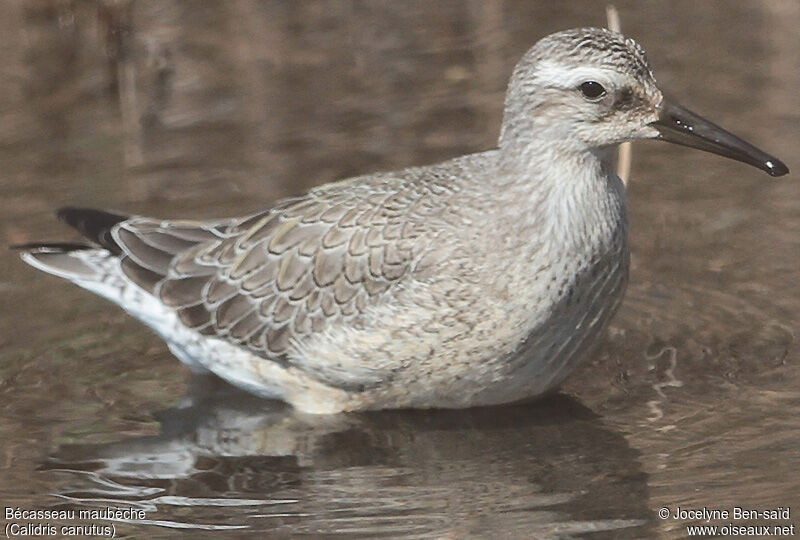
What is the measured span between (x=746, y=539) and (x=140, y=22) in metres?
7.60

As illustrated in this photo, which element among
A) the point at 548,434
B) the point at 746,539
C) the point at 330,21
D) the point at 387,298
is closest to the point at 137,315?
the point at 387,298

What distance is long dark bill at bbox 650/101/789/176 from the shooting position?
24.5ft

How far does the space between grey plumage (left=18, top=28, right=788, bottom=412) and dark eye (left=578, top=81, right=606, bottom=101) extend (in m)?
0.02

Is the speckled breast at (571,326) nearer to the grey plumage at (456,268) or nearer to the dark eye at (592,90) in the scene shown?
the grey plumage at (456,268)

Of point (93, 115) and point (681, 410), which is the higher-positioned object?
point (93, 115)

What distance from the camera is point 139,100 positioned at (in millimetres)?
11766

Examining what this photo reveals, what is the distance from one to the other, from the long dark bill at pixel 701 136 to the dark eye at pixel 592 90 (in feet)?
0.95

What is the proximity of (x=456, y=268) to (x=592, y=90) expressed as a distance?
1.07 m

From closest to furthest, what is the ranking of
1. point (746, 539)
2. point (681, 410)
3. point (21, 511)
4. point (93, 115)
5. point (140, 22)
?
point (746, 539), point (21, 511), point (681, 410), point (93, 115), point (140, 22)

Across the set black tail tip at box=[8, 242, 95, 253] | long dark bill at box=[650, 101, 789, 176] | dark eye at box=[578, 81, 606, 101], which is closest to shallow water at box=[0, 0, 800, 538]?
black tail tip at box=[8, 242, 95, 253]

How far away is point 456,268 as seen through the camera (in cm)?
771

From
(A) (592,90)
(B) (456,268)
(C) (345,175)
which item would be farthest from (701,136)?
(C) (345,175)

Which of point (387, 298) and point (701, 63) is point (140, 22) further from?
point (387, 298)

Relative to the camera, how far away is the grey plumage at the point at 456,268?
299 inches
